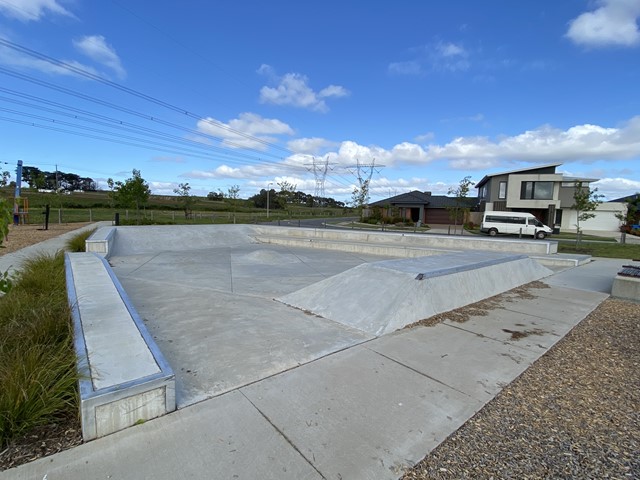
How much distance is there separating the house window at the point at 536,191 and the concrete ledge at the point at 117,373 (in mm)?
40157

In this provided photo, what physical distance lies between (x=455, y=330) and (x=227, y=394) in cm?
323

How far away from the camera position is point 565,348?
4.17 m

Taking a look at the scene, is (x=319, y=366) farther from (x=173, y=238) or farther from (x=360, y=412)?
(x=173, y=238)

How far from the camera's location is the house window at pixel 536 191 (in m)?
34.5

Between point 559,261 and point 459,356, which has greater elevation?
point 559,261

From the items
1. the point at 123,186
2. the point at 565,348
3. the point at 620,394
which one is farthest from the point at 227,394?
the point at 123,186

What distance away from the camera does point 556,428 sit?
2596 millimetres

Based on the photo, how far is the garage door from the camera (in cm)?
4453

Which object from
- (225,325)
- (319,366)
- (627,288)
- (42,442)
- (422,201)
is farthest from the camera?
(422,201)

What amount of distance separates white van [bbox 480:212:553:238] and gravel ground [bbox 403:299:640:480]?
26166 mm

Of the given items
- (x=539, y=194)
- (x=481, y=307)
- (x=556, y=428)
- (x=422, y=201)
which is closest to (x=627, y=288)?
(x=481, y=307)

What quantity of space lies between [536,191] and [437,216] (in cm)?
1233

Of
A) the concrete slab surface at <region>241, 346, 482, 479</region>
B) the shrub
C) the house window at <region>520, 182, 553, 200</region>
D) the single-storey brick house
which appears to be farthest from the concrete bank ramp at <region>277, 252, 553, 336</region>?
the single-storey brick house

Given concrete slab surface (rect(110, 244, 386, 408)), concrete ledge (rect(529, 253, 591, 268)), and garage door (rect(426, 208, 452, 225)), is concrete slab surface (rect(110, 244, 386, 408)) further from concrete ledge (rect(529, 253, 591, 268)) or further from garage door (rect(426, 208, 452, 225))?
garage door (rect(426, 208, 452, 225))
